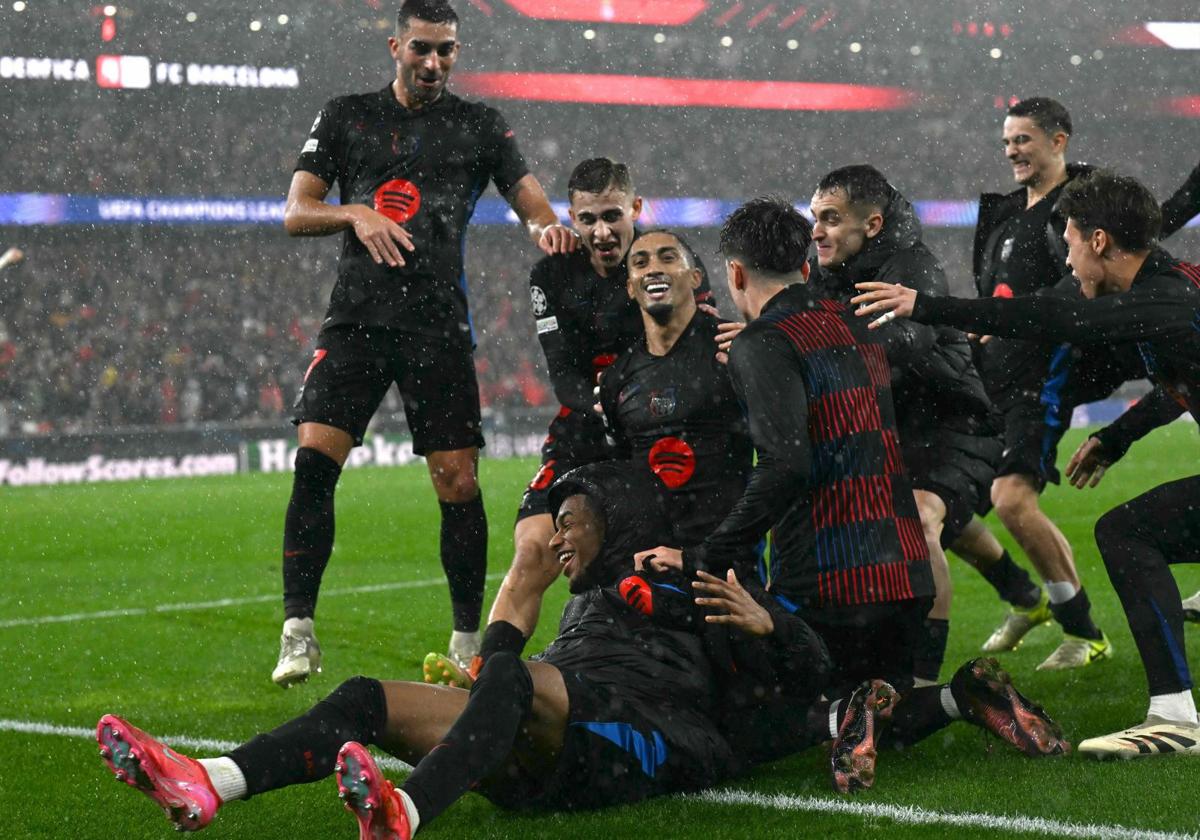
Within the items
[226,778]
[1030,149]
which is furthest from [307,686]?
[1030,149]

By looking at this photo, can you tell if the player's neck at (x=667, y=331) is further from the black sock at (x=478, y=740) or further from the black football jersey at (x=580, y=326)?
the black sock at (x=478, y=740)

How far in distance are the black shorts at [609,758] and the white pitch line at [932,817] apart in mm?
120

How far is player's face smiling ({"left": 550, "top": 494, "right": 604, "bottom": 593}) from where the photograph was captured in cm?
413

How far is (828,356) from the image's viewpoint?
386 cm

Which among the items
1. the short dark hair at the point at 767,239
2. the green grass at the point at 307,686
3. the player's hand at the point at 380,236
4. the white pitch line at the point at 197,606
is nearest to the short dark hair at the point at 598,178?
the player's hand at the point at 380,236

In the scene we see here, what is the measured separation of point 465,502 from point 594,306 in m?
0.92

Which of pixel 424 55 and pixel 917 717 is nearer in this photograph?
pixel 917 717

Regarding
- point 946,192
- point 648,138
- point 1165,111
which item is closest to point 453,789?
point 648,138

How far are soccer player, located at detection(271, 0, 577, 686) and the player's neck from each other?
28.5 inches

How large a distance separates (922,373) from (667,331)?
86 cm

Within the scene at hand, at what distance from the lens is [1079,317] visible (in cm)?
392

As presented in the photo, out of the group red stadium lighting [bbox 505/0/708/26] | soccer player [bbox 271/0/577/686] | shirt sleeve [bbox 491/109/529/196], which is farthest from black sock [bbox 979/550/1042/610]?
red stadium lighting [bbox 505/0/708/26]

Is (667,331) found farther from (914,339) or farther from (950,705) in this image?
(950,705)

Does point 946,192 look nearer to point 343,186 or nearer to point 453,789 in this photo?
point 343,186
